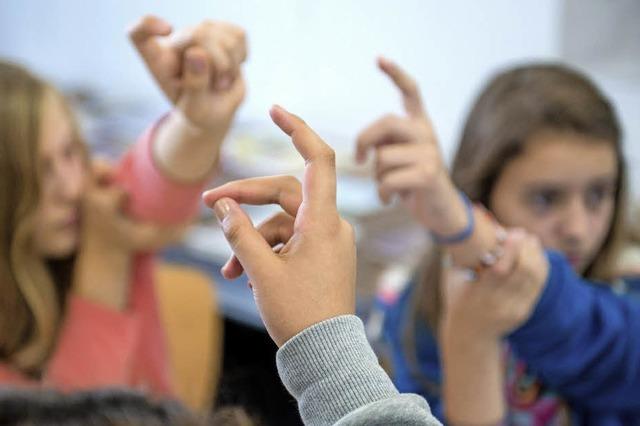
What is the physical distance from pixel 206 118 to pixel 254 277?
0.33 m

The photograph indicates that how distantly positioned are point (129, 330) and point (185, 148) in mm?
249

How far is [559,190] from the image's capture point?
2.49ft

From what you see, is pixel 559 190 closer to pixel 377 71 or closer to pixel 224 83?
pixel 224 83

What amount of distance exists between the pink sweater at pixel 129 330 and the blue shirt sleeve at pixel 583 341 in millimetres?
365

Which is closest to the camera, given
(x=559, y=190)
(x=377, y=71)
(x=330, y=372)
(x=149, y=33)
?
(x=330, y=372)

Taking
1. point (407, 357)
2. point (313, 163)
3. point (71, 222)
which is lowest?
point (407, 357)

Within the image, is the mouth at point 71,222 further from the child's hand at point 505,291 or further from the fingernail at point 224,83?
the child's hand at point 505,291

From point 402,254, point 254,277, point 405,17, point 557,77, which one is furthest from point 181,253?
point 254,277

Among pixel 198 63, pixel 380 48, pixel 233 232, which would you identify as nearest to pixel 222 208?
pixel 233 232

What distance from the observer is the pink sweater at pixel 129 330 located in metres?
0.79

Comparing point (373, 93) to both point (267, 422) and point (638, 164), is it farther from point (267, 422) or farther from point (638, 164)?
point (267, 422)

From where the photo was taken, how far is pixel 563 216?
754 mm

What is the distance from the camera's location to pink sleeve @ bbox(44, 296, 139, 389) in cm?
80

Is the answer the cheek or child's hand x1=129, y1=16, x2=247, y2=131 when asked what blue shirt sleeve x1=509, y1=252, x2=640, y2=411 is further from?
child's hand x1=129, y1=16, x2=247, y2=131
